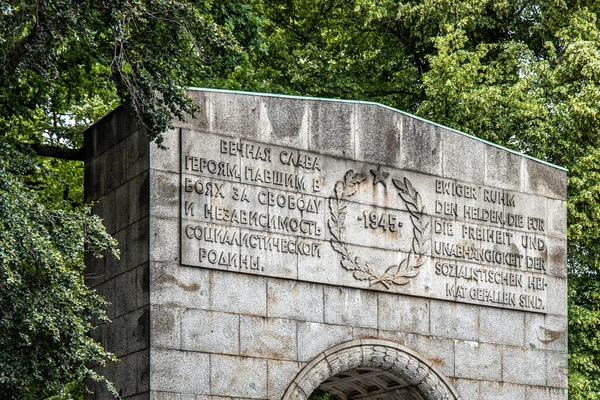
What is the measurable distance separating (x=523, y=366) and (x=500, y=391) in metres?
0.59

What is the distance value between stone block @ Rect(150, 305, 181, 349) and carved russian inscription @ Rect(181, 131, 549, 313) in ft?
2.15

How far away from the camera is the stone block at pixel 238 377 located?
15781 millimetres

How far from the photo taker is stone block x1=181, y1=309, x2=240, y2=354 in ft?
51.3

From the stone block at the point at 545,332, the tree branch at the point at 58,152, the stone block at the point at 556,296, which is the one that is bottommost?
the stone block at the point at 545,332

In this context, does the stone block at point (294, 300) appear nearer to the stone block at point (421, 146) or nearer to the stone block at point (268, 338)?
the stone block at point (268, 338)

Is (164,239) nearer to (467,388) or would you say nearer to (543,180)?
(467,388)

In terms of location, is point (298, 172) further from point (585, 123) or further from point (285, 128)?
point (585, 123)

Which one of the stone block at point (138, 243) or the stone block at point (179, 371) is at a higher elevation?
the stone block at point (138, 243)

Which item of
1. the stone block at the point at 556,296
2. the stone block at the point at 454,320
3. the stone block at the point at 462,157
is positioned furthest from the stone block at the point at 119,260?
the stone block at the point at 556,296

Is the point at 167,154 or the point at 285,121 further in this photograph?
the point at 285,121

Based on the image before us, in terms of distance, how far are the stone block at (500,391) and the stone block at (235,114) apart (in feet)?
16.0

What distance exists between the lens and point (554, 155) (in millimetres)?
26203

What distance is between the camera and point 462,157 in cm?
1844

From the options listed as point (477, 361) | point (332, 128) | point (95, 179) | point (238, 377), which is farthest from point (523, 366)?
point (95, 179)
